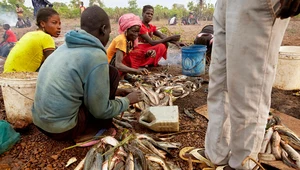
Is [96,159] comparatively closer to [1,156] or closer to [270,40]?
[1,156]

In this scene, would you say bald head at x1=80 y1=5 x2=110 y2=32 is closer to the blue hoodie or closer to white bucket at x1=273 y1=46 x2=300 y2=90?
the blue hoodie

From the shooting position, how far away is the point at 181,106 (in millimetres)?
3916

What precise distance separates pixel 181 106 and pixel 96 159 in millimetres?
2010

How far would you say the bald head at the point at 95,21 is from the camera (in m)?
2.33

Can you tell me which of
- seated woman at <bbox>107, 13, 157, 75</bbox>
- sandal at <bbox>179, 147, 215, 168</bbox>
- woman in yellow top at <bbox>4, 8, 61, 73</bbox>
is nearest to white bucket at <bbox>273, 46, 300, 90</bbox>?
seated woman at <bbox>107, 13, 157, 75</bbox>

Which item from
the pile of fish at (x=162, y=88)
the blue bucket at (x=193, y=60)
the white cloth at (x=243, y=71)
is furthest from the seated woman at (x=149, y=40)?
the white cloth at (x=243, y=71)

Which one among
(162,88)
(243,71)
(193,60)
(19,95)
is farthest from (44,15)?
(193,60)

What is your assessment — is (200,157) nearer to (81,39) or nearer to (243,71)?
(243,71)

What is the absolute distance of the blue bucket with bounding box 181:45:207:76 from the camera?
530 cm

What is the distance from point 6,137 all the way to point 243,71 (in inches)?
96.6

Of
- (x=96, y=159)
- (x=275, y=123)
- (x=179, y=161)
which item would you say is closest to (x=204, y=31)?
(x=275, y=123)

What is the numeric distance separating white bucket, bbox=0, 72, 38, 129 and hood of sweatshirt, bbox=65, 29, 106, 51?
997mm

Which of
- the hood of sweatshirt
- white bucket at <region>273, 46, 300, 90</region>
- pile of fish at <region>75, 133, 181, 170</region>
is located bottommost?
pile of fish at <region>75, 133, 181, 170</region>

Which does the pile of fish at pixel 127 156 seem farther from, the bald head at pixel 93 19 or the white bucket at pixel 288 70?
the white bucket at pixel 288 70
